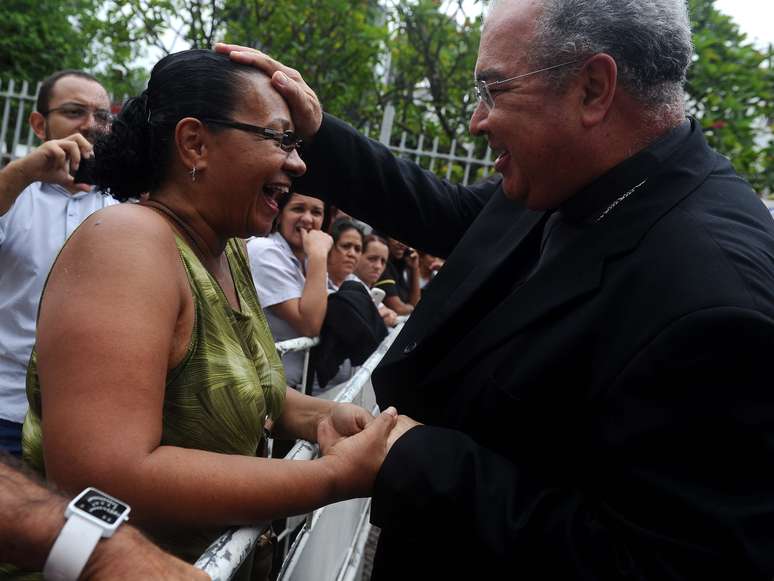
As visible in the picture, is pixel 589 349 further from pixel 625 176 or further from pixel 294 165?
pixel 294 165

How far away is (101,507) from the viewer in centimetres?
116

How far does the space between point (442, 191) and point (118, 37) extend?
22.4 feet

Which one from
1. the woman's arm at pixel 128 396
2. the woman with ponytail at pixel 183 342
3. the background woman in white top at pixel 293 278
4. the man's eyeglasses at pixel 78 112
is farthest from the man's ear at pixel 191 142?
the man's eyeglasses at pixel 78 112

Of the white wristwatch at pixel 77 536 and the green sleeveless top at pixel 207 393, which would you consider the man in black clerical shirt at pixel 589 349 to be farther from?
the white wristwatch at pixel 77 536

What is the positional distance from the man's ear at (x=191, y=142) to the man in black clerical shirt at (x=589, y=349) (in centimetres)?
25

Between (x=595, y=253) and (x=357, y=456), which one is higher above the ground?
(x=595, y=253)

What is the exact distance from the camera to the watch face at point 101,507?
1146 mm

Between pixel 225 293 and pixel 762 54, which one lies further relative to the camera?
pixel 762 54

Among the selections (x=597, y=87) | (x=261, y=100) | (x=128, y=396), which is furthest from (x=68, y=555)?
(x=597, y=87)

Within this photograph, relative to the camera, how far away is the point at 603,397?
148 cm

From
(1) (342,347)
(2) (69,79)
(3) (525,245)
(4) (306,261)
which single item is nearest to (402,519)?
(3) (525,245)

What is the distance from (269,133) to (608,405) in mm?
1179

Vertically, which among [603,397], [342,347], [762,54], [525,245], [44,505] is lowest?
[342,347]

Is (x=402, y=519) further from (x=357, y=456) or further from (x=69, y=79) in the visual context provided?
(x=69, y=79)
